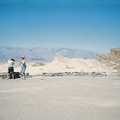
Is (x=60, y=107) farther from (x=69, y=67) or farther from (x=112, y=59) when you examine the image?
(x=112, y=59)

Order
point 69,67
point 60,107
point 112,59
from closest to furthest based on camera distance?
point 60,107 → point 69,67 → point 112,59

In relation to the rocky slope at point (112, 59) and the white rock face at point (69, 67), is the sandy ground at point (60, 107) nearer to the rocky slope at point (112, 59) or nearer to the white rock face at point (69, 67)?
the white rock face at point (69, 67)

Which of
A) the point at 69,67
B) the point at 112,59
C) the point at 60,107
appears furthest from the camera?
the point at 112,59

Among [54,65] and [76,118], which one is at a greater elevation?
[54,65]

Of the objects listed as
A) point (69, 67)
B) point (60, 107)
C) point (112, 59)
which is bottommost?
point (60, 107)

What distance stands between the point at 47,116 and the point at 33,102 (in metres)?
1.88

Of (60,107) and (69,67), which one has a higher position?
(69,67)

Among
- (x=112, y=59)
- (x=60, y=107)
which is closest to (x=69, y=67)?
(x=112, y=59)

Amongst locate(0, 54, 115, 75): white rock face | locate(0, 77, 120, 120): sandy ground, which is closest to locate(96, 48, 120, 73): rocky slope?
locate(0, 54, 115, 75): white rock face

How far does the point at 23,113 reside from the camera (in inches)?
275

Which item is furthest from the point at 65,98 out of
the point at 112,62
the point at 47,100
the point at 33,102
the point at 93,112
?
the point at 112,62

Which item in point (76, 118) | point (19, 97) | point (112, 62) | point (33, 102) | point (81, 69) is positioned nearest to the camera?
point (76, 118)

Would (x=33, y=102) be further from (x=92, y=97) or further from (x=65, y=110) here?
(x=92, y=97)

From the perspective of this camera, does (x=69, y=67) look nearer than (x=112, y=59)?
Yes
